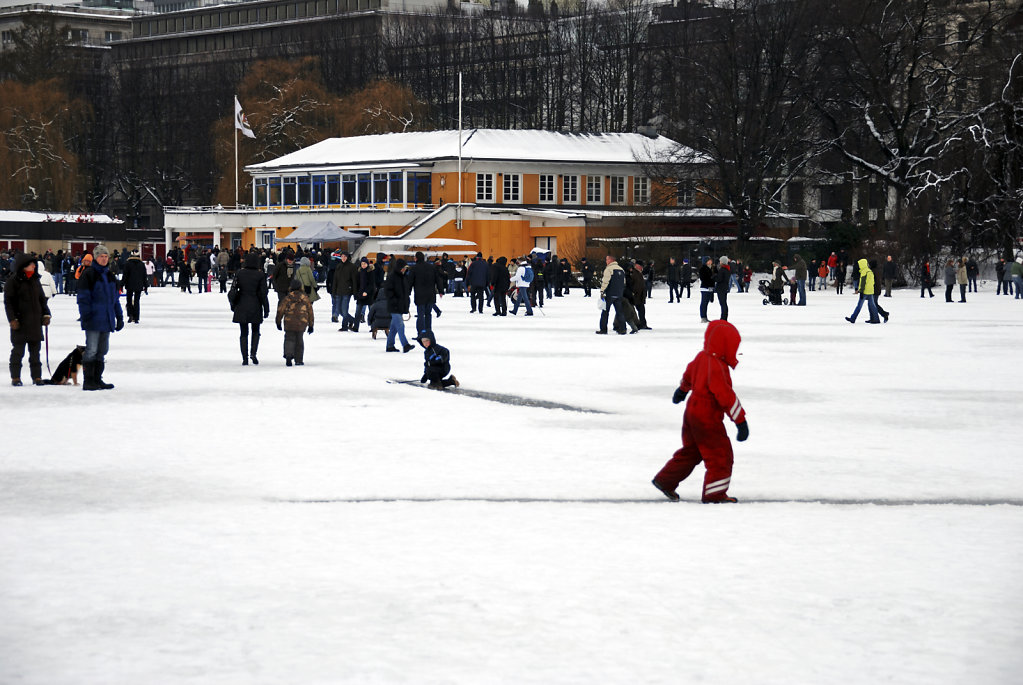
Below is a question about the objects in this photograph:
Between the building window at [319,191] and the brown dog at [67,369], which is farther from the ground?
the building window at [319,191]

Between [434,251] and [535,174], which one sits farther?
[535,174]

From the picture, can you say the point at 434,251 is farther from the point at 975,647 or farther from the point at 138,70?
the point at 975,647

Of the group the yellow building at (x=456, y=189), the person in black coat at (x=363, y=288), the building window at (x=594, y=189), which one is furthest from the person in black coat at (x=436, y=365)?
the building window at (x=594, y=189)

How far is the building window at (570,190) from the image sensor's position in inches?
3024

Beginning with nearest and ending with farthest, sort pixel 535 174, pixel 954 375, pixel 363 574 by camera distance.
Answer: pixel 363 574, pixel 954 375, pixel 535 174

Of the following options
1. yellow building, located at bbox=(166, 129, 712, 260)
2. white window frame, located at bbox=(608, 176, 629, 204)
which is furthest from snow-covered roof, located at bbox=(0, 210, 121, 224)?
white window frame, located at bbox=(608, 176, 629, 204)

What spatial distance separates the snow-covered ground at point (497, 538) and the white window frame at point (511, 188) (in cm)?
5925

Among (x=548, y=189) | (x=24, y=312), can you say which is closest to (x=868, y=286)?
(x=24, y=312)

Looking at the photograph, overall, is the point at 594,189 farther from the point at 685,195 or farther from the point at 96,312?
the point at 96,312

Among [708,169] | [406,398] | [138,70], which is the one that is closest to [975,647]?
[406,398]

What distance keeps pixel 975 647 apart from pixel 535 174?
70785mm

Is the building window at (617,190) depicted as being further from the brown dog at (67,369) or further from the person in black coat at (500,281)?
the brown dog at (67,369)

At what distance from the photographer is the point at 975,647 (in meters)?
5.99

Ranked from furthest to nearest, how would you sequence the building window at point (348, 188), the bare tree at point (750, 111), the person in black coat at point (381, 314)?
the building window at point (348, 188) < the bare tree at point (750, 111) < the person in black coat at point (381, 314)
